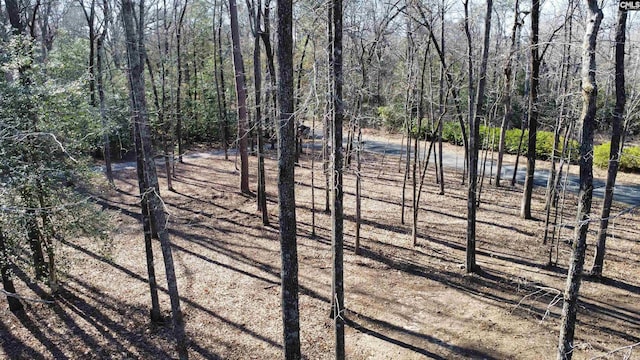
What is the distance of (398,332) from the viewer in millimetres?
7961

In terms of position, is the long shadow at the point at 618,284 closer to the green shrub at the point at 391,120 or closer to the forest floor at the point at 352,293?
the forest floor at the point at 352,293

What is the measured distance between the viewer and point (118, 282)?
987 cm

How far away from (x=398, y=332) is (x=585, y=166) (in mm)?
4583

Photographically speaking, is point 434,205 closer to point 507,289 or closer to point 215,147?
point 507,289

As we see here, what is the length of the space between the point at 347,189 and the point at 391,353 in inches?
427

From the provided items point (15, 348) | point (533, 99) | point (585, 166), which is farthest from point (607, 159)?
point (15, 348)

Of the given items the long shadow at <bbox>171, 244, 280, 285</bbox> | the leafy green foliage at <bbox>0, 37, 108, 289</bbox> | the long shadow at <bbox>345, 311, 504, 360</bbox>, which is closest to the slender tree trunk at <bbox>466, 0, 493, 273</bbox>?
the long shadow at <bbox>345, 311, 504, 360</bbox>

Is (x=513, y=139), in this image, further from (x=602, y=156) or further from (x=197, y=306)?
(x=197, y=306)

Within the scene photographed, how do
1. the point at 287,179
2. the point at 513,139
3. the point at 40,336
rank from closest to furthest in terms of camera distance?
the point at 287,179 < the point at 40,336 < the point at 513,139

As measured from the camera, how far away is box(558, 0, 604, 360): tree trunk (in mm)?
4941

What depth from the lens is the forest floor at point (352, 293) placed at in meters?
7.56

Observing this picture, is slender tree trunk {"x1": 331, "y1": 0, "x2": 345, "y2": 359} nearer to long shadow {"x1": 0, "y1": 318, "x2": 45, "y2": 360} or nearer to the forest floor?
the forest floor

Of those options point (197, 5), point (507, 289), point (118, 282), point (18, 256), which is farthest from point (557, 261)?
point (197, 5)

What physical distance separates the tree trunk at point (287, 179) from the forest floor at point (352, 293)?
193cm
